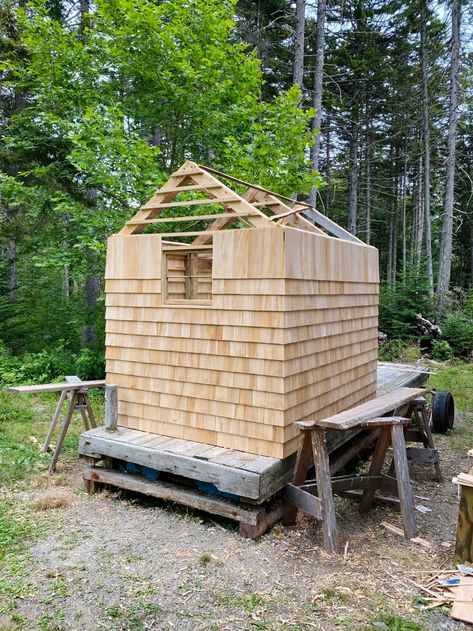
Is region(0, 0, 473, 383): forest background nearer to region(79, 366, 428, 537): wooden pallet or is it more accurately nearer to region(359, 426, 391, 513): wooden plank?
region(79, 366, 428, 537): wooden pallet

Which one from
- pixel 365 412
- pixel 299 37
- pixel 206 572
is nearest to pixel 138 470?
pixel 206 572

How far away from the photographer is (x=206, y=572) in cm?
332

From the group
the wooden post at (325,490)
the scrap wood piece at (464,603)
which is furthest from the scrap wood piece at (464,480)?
the wooden post at (325,490)

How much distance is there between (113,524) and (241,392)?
5.42 feet

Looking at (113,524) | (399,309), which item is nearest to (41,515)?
(113,524)

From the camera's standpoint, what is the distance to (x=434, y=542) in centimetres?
388

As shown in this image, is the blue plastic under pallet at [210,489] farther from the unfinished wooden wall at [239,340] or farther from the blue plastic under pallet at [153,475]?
the unfinished wooden wall at [239,340]

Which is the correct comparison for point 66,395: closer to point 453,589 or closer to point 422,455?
point 422,455

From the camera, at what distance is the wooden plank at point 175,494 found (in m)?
3.84

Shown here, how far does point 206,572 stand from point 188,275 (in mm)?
3537

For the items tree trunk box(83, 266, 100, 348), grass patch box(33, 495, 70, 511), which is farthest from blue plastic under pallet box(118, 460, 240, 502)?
tree trunk box(83, 266, 100, 348)

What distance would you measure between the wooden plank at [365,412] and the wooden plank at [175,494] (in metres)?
0.91

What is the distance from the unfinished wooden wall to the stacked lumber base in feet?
1.45

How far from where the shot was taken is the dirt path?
282 centimetres
